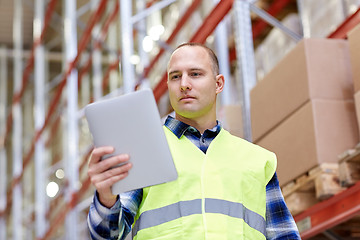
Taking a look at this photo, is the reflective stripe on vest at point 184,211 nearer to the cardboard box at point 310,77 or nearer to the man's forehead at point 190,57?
the man's forehead at point 190,57

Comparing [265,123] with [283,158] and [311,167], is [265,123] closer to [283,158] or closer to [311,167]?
[283,158]

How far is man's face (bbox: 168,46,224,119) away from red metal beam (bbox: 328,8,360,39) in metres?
3.10

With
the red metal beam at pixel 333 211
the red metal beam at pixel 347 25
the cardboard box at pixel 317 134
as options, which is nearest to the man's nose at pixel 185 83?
the cardboard box at pixel 317 134

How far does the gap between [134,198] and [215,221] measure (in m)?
0.31

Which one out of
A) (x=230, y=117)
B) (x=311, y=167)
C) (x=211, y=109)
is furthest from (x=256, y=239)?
(x=230, y=117)

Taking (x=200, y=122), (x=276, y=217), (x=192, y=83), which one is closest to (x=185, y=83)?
(x=192, y=83)

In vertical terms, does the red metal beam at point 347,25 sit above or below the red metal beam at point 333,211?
above

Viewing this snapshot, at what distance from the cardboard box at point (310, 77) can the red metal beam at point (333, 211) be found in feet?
2.32

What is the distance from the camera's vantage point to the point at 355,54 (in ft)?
15.2

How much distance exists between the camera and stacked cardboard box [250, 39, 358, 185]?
4.64 meters

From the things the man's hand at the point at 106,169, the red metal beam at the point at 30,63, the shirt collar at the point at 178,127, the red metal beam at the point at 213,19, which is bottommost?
the man's hand at the point at 106,169

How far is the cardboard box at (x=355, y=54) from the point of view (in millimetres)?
4582

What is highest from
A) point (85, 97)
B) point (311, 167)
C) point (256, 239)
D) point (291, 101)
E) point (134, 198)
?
point (85, 97)

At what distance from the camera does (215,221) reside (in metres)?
2.21
